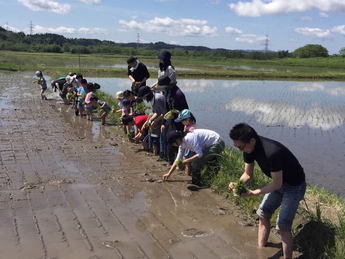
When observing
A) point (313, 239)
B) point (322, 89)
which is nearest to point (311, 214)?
point (313, 239)

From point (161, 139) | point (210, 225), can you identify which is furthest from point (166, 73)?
point (210, 225)

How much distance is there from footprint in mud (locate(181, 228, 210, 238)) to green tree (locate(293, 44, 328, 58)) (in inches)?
3080

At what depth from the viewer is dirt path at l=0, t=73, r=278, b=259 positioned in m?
3.79

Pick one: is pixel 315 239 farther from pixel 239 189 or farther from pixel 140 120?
pixel 140 120

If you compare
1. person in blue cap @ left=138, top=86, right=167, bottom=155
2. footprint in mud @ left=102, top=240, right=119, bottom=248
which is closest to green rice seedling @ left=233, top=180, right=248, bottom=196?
footprint in mud @ left=102, top=240, right=119, bottom=248

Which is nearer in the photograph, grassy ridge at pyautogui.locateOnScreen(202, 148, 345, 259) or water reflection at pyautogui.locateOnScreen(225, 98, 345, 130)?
grassy ridge at pyautogui.locateOnScreen(202, 148, 345, 259)

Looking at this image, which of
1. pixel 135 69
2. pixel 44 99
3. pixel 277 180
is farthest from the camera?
pixel 44 99

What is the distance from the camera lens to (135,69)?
8.17 m

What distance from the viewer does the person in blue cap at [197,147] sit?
208 inches

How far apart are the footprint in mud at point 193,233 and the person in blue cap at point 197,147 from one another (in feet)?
4.06

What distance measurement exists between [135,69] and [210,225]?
4569mm

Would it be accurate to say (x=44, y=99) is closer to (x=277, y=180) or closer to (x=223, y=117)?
(x=223, y=117)

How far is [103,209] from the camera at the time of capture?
471 cm

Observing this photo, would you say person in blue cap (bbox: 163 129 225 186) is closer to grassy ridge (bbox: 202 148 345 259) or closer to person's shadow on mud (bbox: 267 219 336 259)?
grassy ridge (bbox: 202 148 345 259)
